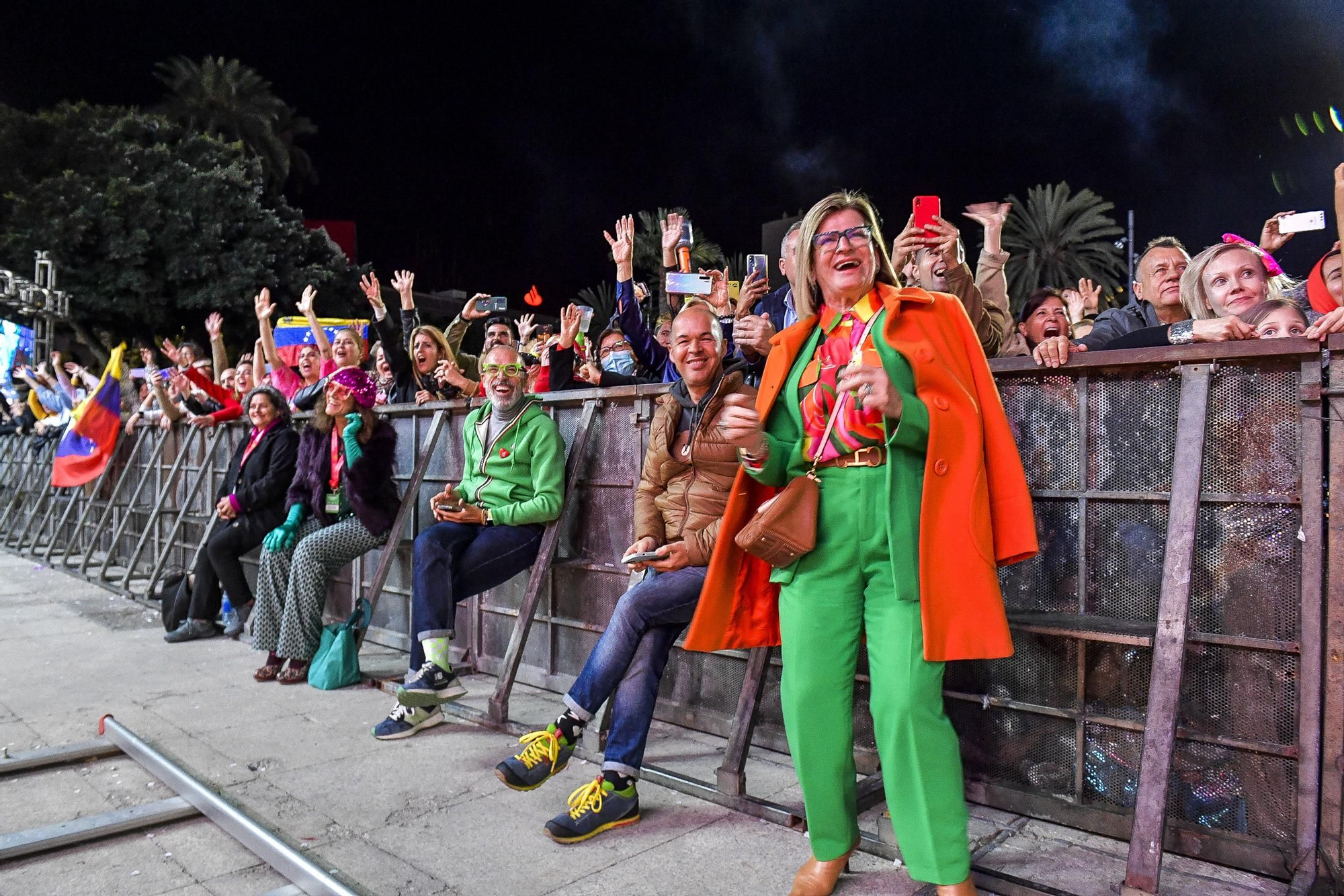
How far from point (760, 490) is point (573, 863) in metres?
1.51

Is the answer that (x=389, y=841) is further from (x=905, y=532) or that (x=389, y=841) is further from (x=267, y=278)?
(x=267, y=278)

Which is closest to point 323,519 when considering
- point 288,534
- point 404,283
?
point 288,534

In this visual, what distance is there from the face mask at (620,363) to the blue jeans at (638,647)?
3.17 meters

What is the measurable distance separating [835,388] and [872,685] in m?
0.99

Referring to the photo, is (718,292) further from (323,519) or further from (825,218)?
(323,519)

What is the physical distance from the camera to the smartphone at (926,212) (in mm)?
3462

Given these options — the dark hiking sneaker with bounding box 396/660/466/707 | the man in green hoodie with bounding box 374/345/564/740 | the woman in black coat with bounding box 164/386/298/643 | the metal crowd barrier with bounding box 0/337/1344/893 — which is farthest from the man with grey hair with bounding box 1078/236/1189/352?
the woman in black coat with bounding box 164/386/298/643

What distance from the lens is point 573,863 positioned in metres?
3.24

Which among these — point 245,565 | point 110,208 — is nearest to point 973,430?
point 245,565

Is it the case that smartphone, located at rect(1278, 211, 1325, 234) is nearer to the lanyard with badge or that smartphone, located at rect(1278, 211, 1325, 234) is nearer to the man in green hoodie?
the man in green hoodie

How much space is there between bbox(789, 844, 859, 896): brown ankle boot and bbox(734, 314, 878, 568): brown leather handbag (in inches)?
38.8

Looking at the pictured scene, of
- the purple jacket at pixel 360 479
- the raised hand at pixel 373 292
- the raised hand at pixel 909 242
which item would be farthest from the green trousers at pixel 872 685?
the raised hand at pixel 373 292

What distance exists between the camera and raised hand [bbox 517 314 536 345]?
25.4 ft

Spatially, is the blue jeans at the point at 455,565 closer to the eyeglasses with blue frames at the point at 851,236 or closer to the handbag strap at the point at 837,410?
the handbag strap at the point at 837,410
